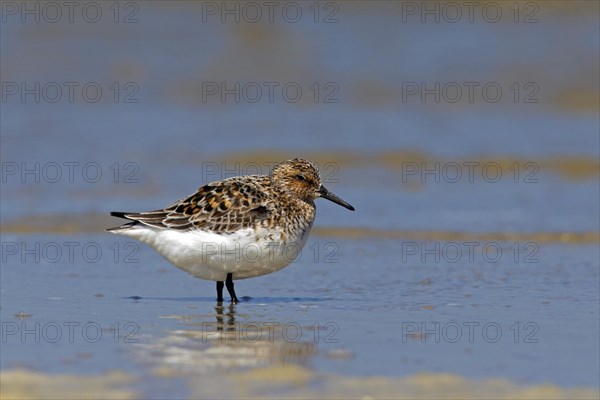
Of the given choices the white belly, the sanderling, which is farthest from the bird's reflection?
the white belly

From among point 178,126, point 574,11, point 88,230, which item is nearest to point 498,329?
point 88,230

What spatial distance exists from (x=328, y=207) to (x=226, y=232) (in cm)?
498

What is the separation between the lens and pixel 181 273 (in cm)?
978

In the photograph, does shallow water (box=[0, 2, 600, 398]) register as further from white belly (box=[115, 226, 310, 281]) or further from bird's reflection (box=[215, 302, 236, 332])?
white belly (box=[115, 226, 310, 281])

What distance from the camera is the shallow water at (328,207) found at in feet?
20.9

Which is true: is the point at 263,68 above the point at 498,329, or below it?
above

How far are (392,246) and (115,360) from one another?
4.96m

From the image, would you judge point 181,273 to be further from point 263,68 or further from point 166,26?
point 166,26

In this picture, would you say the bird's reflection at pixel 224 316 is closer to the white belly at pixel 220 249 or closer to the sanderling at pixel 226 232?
the sanderling at pixel 226 232

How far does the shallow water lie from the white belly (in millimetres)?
333

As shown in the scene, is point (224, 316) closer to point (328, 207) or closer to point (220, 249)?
point (220, 249)

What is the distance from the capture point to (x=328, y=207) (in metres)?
13.0

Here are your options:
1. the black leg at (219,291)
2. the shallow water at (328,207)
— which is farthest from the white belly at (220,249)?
the shallow water at (328,207)

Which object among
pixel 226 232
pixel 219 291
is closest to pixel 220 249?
pixel 226 232
